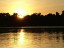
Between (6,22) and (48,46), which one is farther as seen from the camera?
(6,22)

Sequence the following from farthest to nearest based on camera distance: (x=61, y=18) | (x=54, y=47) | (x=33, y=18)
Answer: (x=33, y=18) < (x=61, y=18) < (x=54, y=47)

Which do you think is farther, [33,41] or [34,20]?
[34,20]

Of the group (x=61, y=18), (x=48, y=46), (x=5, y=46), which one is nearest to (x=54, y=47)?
(x=48, y=46)

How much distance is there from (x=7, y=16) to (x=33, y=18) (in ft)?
34.2

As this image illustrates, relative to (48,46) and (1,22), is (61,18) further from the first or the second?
(48,46)

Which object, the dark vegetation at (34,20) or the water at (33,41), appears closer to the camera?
the water at (33,41)

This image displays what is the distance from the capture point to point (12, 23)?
13288cm

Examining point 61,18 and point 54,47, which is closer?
point 54,47

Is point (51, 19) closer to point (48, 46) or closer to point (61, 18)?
point (61, 18)

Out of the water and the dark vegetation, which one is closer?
the water

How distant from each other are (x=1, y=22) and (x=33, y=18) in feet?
45.7

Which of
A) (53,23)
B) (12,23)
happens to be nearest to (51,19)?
(53,23)

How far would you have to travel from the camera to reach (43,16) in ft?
449

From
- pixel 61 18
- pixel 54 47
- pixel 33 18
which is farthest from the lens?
pixel 33 18
